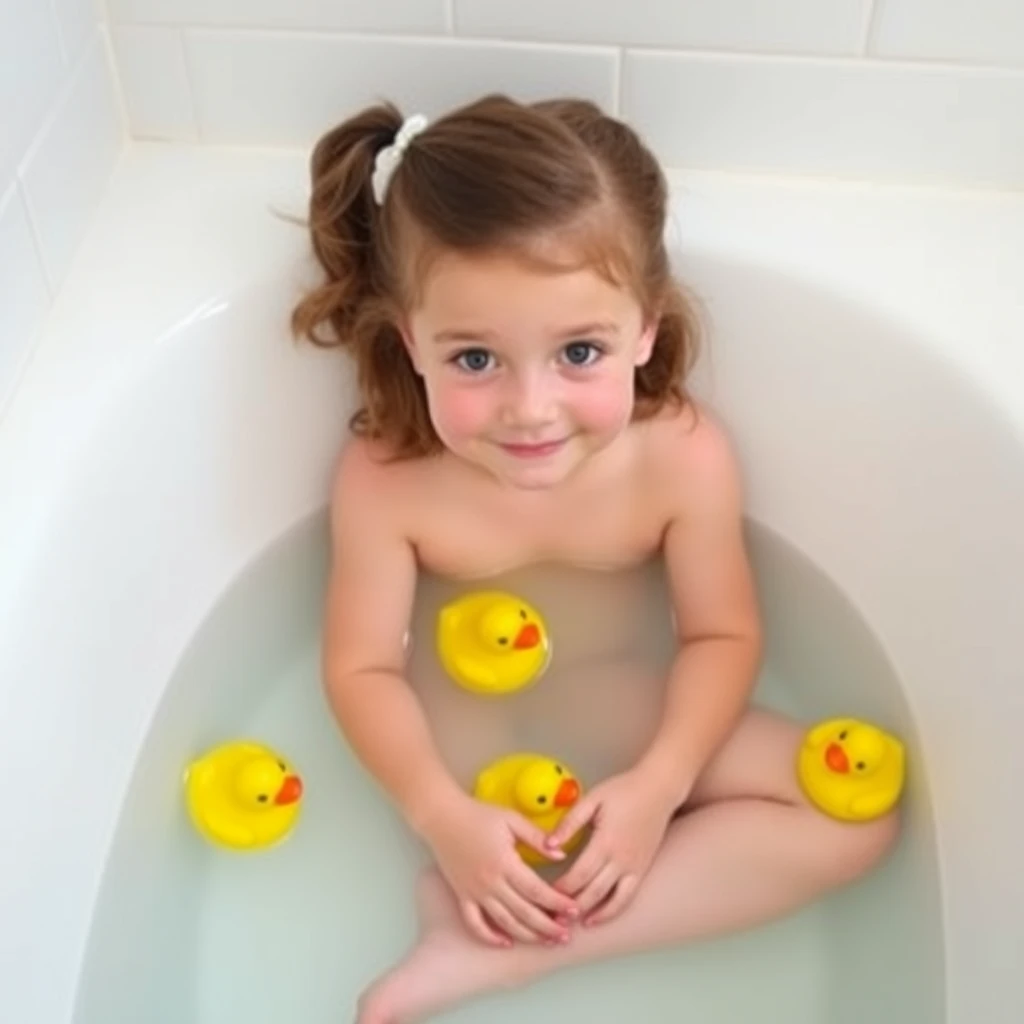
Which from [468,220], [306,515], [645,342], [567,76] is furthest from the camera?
[306,515]

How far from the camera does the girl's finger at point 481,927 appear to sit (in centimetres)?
103

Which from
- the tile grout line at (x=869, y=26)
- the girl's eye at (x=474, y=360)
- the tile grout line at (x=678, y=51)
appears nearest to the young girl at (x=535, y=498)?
the girl's eye at (x=474, y=360)

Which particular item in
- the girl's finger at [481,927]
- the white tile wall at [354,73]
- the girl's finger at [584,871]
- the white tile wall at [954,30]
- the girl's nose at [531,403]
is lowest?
the girl's finger at [481,927]

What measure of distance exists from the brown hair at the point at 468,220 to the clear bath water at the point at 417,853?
0.19 meters

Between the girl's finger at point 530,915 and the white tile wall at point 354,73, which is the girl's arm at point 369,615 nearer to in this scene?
the girl's finger at point 530,915

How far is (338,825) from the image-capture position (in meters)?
1.20

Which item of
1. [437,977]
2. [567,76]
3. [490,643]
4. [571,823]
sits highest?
[567,76]

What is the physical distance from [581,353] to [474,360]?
→ 0.23 ft

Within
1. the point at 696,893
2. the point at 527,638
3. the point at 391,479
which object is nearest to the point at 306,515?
the point at 391,479

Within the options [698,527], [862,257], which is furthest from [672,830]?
[862,257]

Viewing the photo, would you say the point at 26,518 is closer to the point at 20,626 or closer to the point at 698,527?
the point at 20,626

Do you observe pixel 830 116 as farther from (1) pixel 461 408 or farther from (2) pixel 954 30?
(1) pixel 461 408

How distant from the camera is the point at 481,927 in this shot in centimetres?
103

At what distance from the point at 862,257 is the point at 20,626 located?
2.17ft
